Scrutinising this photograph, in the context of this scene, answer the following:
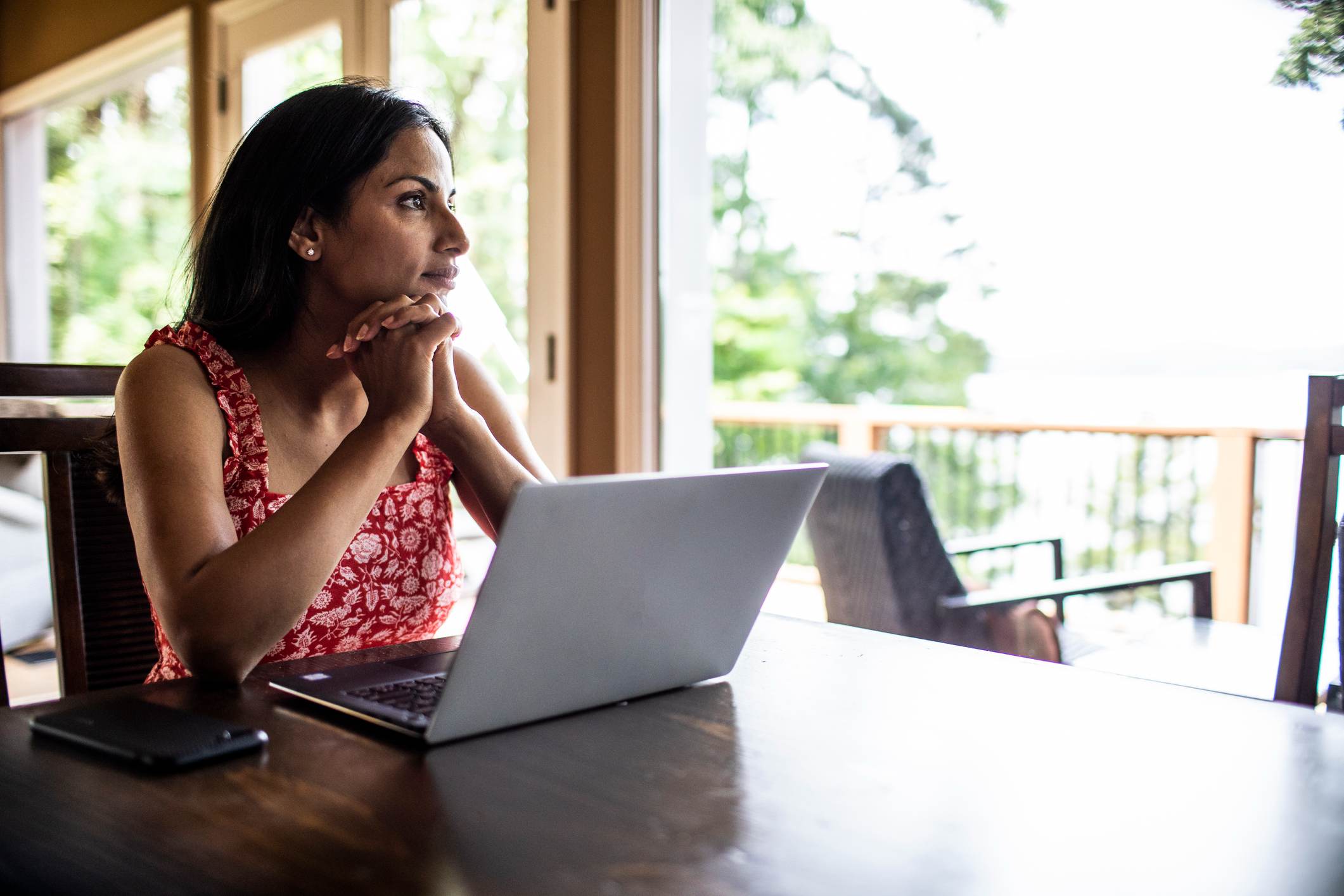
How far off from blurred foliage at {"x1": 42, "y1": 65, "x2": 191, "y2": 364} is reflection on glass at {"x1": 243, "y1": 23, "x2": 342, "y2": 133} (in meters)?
1.31

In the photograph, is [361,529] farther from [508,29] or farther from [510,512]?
[508,29]

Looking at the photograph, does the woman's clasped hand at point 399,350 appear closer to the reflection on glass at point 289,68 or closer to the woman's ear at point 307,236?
the woman's ear at point 307,236

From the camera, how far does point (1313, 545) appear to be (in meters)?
1.22

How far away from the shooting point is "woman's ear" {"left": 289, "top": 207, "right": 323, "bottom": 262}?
1.37 m

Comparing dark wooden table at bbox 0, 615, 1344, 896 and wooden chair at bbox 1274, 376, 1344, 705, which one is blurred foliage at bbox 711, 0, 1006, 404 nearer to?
wooden chair at bbox 1274, 376, 1344, 705

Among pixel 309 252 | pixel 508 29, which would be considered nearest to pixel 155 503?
pixel 309 252

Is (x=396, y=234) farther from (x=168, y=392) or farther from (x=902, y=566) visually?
(x=902, y=566)

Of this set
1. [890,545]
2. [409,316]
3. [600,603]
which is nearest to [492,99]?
[890,545]

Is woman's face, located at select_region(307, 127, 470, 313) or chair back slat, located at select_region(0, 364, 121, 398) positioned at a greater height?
woman's face, located at select_region(307, 127, 470, 313)

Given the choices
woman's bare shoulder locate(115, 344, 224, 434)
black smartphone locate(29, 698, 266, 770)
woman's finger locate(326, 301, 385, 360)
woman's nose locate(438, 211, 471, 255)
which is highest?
woman's nose locate(438, 211, 471, 255)

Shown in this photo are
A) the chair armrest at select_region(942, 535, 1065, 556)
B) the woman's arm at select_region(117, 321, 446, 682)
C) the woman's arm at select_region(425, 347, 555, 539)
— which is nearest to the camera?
the woman's arm at select_region(117, 321, 446, 682)

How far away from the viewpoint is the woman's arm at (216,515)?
0.97m

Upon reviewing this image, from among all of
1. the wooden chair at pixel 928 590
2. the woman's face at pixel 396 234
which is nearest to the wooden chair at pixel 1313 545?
the wooden chair at pixel 928 590

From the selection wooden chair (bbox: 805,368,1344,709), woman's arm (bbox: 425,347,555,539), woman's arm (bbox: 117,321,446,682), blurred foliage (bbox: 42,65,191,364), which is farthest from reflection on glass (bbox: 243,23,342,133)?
woman's arm (bbox: 117,321,446,682)
